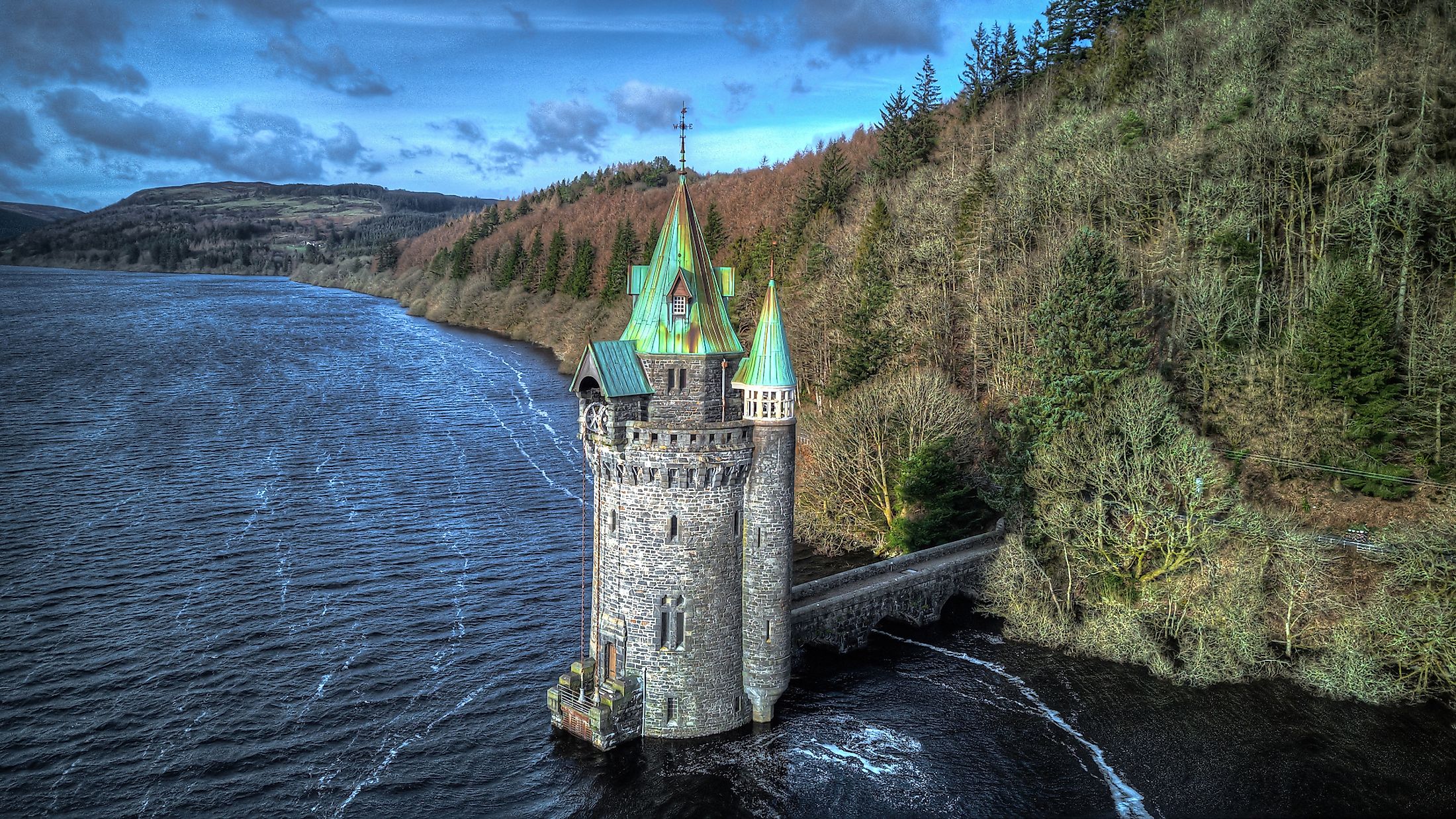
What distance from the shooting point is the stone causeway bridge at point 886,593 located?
1500 inches

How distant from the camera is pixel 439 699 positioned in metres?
33.7

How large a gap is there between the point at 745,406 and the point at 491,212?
17291 cm

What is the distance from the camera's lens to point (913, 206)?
65.1 metres

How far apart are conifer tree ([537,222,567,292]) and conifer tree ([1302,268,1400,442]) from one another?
344 feet

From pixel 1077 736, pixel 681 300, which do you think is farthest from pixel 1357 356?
pixel 681 300

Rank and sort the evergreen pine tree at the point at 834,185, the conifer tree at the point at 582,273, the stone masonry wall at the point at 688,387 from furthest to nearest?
the conifer tree at the point at 582,273
the evergreen pine tree at the point at 834,185
the stone masonry wall at the point at 688,387

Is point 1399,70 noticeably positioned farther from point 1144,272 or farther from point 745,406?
point 745,406

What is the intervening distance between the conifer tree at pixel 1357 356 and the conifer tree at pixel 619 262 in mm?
77161

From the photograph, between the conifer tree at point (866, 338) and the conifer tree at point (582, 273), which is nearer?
the conifer tree at point (866, 338)

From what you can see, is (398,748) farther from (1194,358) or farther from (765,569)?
(1194,358)

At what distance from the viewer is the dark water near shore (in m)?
28.3

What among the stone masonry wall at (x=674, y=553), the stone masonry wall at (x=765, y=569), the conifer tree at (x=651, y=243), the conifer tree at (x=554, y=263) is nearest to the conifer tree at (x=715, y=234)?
the conifer tree at (x=651, y=243)

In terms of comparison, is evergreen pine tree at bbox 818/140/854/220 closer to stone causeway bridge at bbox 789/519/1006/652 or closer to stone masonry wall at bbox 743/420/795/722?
stone causeway bridge at bbox 789/519/1006/652

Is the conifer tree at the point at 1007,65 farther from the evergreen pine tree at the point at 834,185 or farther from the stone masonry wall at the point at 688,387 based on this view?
the stone masonry wall at the point at 688,387
